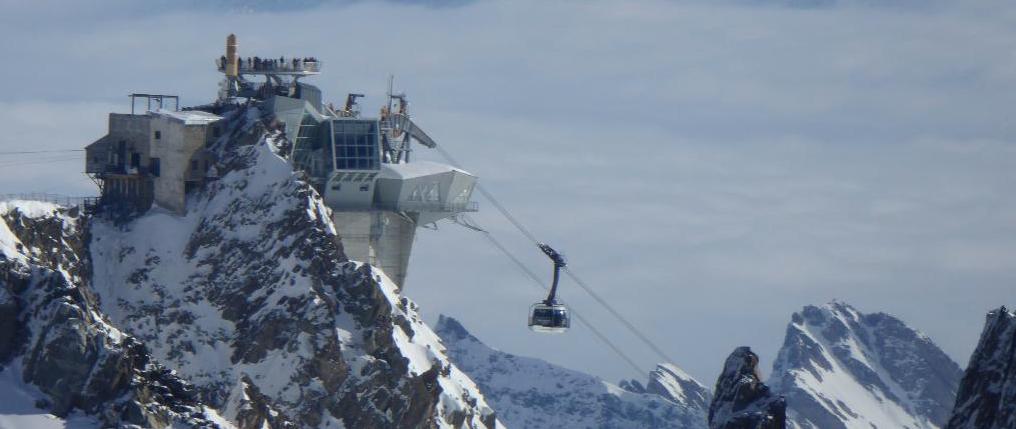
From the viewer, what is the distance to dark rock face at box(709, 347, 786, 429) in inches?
7446

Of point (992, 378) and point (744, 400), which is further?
point (744, 400)

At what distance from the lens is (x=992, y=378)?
16475cm

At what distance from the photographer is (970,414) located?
544ft

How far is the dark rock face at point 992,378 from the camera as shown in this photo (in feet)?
534

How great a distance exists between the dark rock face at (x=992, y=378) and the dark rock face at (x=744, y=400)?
23.3 m

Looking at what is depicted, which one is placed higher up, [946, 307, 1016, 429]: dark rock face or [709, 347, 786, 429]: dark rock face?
[946, 307, 1016, 429]: dark rock face

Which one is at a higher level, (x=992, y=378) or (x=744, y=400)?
(x=992, y=378)

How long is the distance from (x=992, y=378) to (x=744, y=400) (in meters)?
29.6

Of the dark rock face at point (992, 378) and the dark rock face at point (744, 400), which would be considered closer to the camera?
the dark rock face at point (992, 378)

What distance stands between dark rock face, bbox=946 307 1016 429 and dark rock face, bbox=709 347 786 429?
23307mm

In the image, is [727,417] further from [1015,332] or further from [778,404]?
[1015,332]

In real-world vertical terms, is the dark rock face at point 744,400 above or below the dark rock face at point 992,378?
below

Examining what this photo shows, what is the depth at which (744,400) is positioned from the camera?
192 metres

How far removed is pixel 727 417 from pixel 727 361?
469 centimetres
